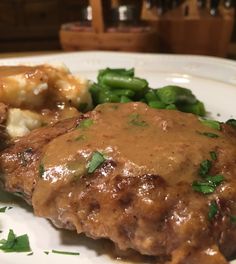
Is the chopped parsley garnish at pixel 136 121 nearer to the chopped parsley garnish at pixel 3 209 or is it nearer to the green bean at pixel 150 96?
the chopped parsley garnish at pixel 3 209

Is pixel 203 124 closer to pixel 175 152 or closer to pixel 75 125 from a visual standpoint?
pixel 175 152

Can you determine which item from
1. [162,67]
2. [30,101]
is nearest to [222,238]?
[30,101]

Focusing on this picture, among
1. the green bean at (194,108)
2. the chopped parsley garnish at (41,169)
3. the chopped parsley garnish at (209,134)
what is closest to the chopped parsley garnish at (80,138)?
the chopped parsley garnish at (41,169)

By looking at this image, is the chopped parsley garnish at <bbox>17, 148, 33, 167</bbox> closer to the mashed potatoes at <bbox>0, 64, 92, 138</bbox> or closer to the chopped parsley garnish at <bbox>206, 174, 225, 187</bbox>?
the mashed potatoes at <bbox>0, 64, 92, 138</bbox>

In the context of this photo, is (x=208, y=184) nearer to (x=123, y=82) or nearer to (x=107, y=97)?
(x=107, y=97)

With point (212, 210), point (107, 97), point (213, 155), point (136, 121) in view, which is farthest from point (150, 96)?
point (212, 210)

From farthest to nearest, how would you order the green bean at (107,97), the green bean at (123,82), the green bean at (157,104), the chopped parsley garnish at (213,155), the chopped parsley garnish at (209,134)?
the green bean at (123,82), the green bean at (107,97), the green bean at (157,104), the chopped parsley garnish at (209,134), the chopped parsley garnish at (213,155)

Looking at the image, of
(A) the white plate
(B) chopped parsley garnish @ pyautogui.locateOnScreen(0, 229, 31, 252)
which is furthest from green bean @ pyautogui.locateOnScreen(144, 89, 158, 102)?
(B) chopped parsley garnish @ pyautogui.locateOnScreen(0, 229, 31, 252)
